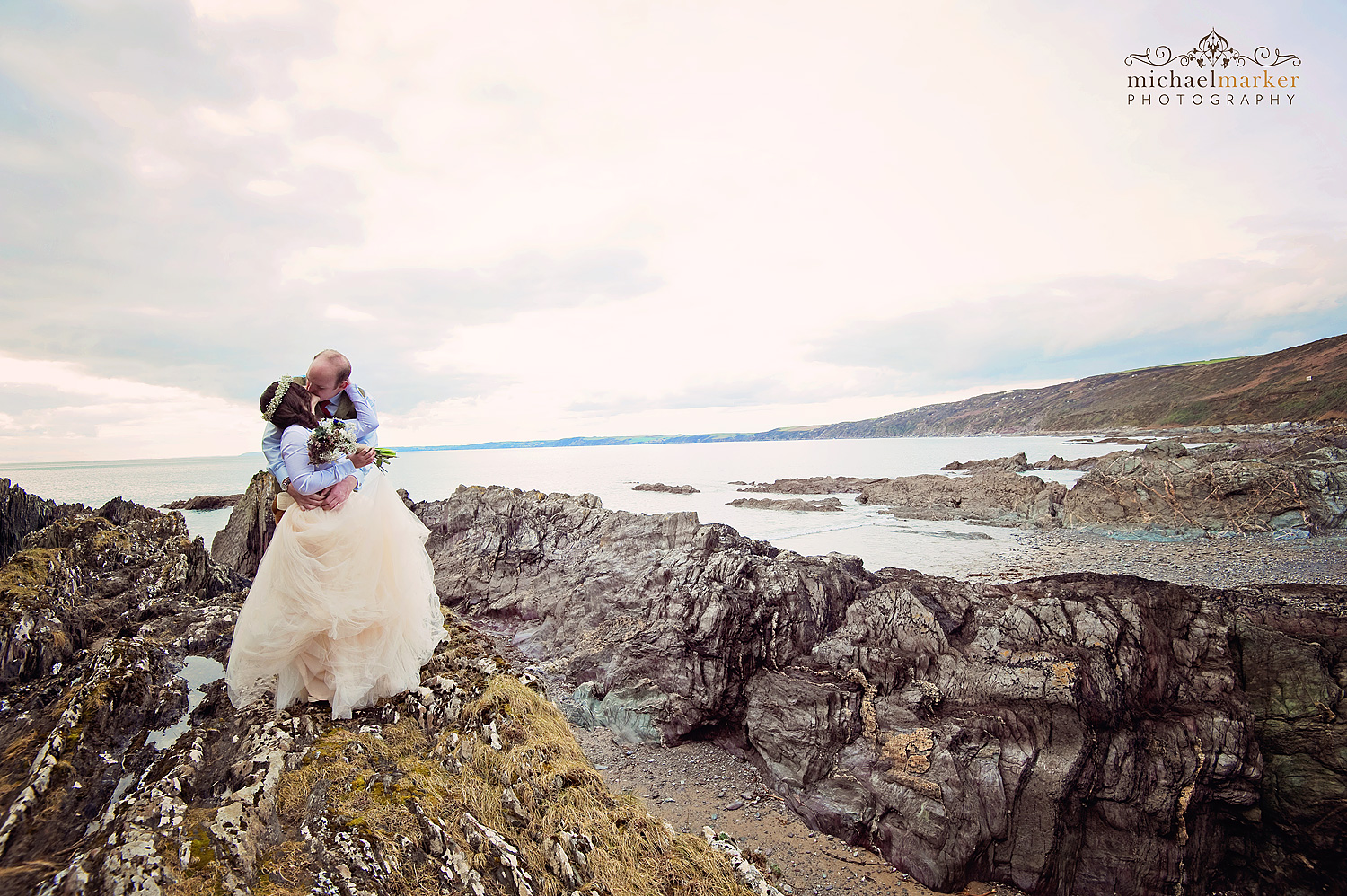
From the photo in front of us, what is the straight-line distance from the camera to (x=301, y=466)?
412 centimetres

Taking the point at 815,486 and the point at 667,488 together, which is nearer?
the point at 667,488

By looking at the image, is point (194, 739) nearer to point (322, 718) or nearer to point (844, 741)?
point (322, 718)

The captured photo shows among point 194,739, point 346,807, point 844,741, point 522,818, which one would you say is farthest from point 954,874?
point 194,739

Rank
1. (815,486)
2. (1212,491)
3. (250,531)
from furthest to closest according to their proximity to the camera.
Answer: (815,486) < (1212,491) < (250,531)

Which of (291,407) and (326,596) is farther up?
(291,407)

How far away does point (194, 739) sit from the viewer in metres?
3.80

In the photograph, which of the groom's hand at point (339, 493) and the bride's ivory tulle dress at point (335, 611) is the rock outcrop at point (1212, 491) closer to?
the bride's ivory tulle dress at point (335, 611)

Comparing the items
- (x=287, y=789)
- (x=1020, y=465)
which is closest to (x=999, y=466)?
(x=1020, y=465)

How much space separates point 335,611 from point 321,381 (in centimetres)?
196

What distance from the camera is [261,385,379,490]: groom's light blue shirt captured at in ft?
13.8

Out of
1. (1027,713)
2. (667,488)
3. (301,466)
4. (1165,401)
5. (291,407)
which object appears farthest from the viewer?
(1165,401)

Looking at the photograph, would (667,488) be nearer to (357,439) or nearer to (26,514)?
(26,514)

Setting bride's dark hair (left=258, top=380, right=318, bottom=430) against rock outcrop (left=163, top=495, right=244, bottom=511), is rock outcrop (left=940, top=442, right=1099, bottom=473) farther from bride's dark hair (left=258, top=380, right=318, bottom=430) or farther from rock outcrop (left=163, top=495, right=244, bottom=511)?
rock outcrop (left=163, top=495, right=244, bottom=511)

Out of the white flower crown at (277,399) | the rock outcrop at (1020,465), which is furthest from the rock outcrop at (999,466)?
the white flower crown at (277,399)
